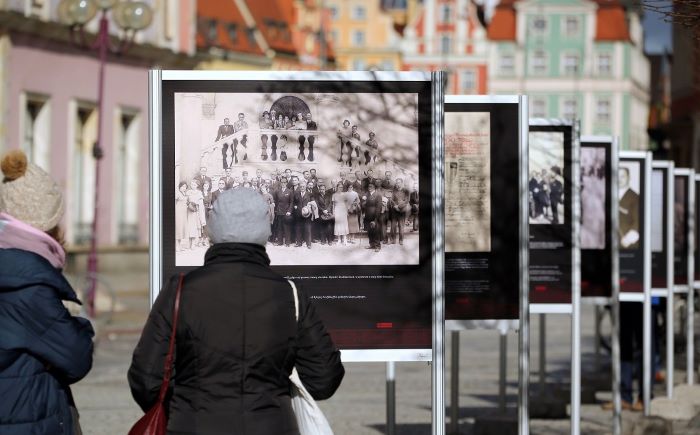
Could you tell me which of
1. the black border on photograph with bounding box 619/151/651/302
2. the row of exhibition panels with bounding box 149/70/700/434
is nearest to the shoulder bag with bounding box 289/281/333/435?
the row of exhibition panels with bounding box 149/70/700/434

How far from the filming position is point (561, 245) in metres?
12.0

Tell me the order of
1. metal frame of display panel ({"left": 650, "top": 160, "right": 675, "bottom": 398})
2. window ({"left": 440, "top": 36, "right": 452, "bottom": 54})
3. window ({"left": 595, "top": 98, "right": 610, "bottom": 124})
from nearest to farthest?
metal frame of display panel ({"left": 650, "top": 160, "right": 675, "bottom": 398})
window ({"left": 440, "top": 36, "right": 452, "bottom": 54})
window ({"left": 595, "top": 98, "right": 610, "bottom": 124})

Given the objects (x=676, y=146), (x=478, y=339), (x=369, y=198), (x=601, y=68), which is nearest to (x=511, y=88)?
(x=601, y=68)

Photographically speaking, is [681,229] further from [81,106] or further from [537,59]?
[537,59]

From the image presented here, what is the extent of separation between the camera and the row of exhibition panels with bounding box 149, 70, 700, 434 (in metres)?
8.23

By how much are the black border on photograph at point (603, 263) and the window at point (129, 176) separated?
3295 cm

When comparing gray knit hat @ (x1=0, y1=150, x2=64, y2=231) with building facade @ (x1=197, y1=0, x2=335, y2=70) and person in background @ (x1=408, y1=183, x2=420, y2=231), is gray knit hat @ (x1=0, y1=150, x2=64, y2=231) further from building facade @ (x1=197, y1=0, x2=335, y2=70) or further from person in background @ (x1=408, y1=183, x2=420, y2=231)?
building facade @ (x1=197, y1=0, x2=335, y2=70)

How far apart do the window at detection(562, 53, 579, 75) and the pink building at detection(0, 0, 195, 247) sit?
66.8 m

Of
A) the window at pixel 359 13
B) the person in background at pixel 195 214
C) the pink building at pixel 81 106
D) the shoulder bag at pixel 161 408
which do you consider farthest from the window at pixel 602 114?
the shoulder bag at pixel 161 408

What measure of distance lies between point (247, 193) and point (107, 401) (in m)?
10.6

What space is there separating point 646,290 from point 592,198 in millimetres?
1293

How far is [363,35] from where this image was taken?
11919 centimetres

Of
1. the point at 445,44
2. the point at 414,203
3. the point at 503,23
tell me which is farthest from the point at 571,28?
the point at 414,203

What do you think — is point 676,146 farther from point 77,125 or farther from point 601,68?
point 601,68
